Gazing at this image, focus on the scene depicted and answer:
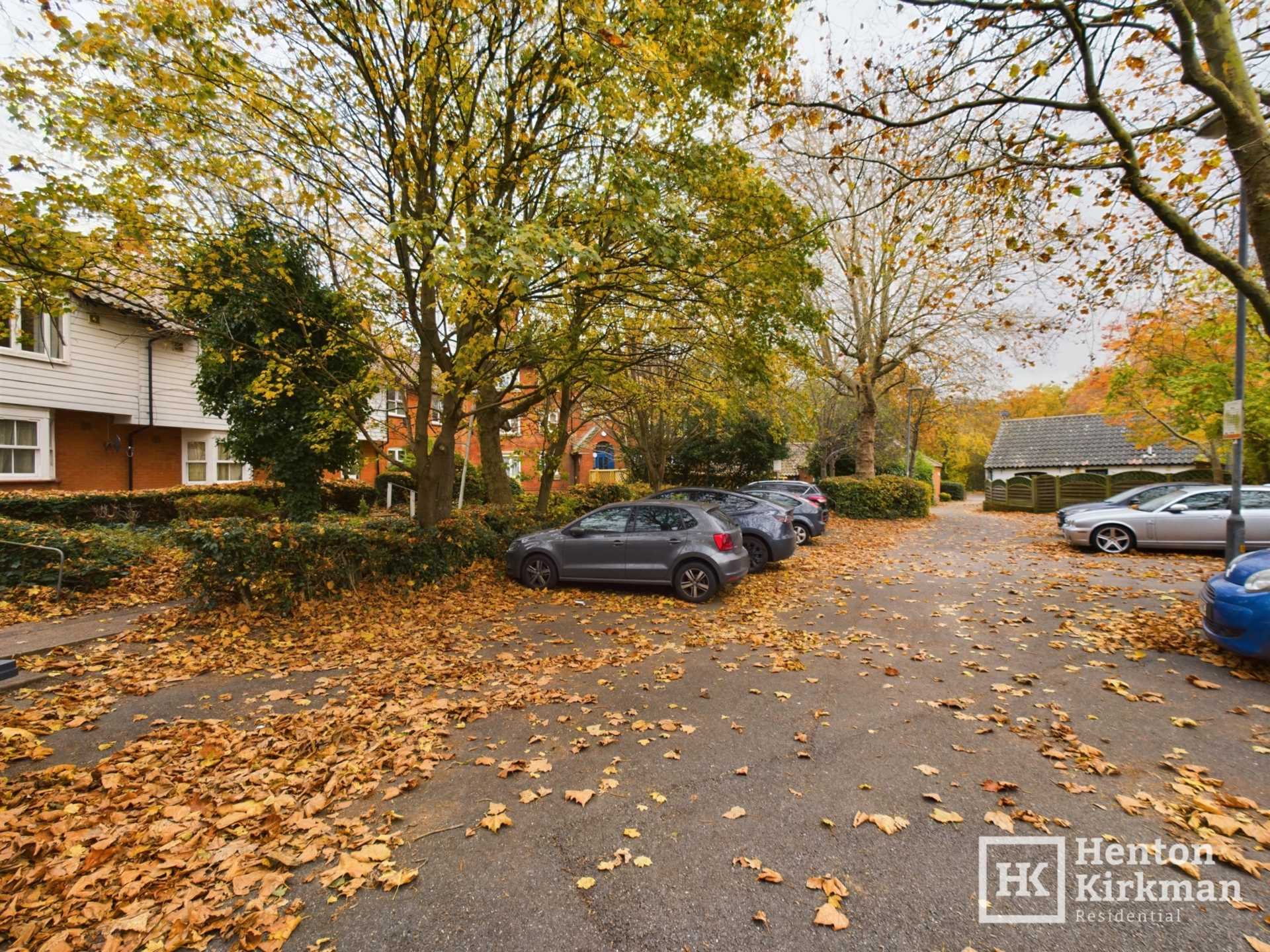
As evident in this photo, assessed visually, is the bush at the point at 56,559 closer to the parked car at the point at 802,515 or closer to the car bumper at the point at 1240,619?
the parked car at the point at 802,515

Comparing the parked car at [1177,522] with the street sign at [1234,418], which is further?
the parked car at [1177,522]

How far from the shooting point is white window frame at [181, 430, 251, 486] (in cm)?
1755

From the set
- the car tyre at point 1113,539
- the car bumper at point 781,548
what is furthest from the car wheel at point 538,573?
the car tyre at point 1113,539

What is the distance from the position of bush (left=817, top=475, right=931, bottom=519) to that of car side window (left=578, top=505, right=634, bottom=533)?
16.0 metres

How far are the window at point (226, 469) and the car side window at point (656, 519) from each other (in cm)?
1544

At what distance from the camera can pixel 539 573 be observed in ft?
31.8

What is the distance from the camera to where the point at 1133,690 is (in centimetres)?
506

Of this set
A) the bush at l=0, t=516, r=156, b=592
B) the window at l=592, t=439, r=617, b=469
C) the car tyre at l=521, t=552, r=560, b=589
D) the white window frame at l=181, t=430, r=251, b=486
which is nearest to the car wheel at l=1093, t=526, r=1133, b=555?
the car tyre at l=521, t=552, r=560, b=589

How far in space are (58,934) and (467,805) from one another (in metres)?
1.78

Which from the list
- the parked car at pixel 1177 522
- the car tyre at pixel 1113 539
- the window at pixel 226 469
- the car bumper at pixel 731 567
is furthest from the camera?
the window at pixel 226 469

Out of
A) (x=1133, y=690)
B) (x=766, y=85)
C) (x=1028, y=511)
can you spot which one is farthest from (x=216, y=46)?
(x=1028, y=511)

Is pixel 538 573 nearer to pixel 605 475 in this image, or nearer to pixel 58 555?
pixel 58 555

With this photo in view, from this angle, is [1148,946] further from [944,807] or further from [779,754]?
[779,754]

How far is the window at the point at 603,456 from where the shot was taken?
35.8 metres
